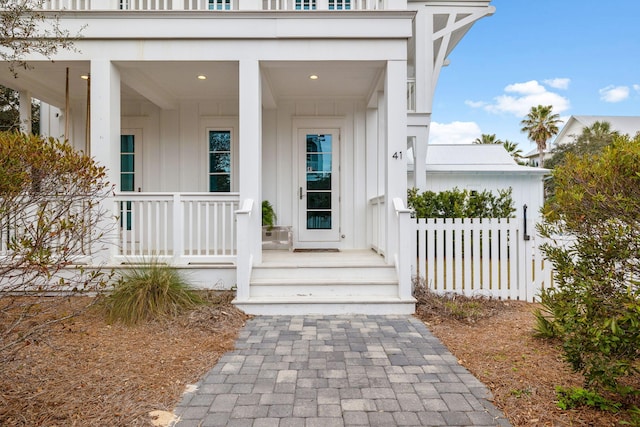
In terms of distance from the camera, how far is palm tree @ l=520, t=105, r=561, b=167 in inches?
878

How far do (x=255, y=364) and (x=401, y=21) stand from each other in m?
4.65

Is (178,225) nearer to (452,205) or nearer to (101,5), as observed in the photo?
(101,5)

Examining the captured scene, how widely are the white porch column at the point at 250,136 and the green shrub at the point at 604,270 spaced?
354cm

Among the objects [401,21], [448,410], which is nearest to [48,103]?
[401,21]

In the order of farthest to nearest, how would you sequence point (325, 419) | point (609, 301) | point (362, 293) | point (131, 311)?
point (362, 293), point (131, 311), point (325, 419), point (609, 301)

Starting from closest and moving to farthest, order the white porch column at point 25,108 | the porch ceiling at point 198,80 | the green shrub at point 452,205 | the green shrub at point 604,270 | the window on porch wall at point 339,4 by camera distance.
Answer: the green shrub at point 604,270, the porch ceiling at point 198,80, the window on porch wall at point 339,4, the white porch column at point 25,108, the green shrub at point 452,205

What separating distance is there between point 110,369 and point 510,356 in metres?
3.20

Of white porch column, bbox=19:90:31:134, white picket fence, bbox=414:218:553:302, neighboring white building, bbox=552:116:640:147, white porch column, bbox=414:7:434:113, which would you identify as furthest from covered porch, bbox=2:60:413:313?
neighboring white building, bbox=552:116:640:147

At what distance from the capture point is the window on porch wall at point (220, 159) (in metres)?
7.03

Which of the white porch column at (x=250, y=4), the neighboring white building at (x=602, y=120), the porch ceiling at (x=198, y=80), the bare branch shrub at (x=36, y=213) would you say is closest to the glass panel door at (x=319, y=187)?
the porch ceiling at (x=198, y=80)

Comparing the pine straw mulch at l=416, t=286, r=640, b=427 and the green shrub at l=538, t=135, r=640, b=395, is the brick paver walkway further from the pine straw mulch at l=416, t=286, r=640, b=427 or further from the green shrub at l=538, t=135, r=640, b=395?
the green shrub at l=538, t=135, r=640, b=395

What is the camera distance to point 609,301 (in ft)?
6.21

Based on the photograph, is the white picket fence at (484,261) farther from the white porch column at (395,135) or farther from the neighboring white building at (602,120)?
the neighboring white building at (602,120)

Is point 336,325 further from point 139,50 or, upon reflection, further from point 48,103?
point 48,103
